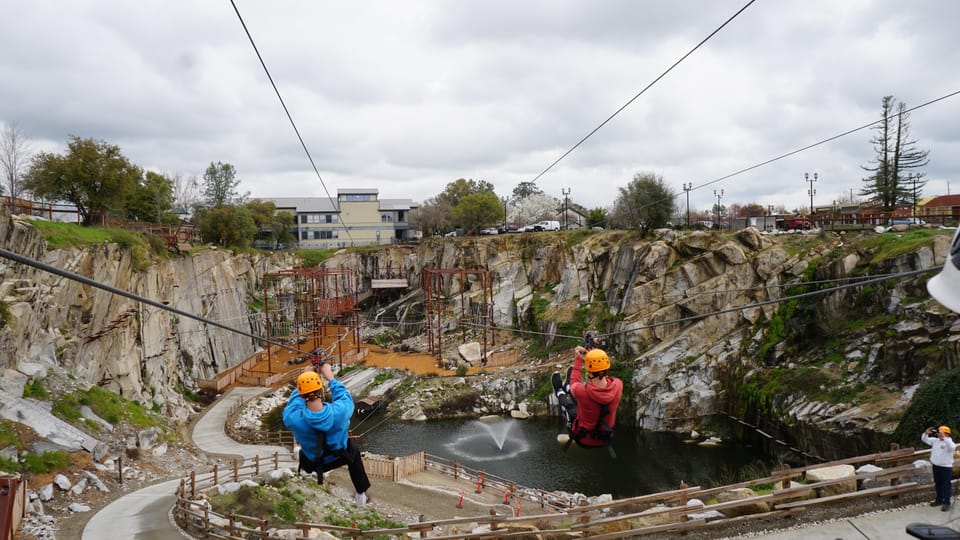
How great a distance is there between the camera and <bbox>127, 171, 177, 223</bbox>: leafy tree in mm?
38844

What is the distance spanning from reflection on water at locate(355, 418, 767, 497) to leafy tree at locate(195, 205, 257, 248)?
2195cm

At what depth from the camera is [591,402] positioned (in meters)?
7.25

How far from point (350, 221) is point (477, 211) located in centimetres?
1696

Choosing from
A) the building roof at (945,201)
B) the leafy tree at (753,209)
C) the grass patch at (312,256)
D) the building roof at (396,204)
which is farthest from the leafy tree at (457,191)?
the building roof at (945,201)

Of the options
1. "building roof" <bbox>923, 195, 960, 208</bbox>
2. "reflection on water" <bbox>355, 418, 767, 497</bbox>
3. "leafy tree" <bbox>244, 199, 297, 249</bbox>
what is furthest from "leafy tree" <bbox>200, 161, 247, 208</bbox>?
"building roof" <bbox>923, 195, 960, 208</bbox>

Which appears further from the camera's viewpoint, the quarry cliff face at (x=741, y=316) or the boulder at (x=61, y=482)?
the quarry cliff face at (x=741, y=316)

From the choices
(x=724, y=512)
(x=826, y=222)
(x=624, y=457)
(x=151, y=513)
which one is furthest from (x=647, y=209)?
(x=151, y=513)

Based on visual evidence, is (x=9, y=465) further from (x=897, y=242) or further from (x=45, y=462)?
(x=897, y=242)

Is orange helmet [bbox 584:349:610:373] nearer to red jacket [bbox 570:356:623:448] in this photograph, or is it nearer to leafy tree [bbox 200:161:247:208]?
red jacket [bbox 570:356:623:448]

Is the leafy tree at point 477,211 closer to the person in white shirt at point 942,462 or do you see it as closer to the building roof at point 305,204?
the building roof at point 305,204

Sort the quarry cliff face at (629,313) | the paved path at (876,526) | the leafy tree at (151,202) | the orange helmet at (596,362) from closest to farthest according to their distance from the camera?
the orange helmet at (596,362), the paved path at (876,526), the quarry cliff face at (629,313), the leafy tree at (151,202)

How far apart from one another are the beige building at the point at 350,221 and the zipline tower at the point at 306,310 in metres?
15.2

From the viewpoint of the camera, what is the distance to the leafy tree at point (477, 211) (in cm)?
6088

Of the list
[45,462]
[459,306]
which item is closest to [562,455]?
[45,462]
